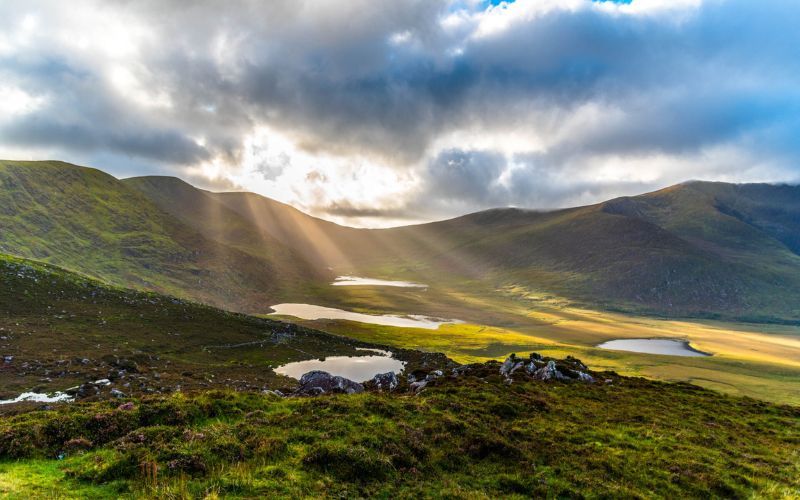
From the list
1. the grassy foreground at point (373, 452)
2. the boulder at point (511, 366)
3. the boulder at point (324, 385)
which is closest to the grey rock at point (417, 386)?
the boulder at point (324, 385)

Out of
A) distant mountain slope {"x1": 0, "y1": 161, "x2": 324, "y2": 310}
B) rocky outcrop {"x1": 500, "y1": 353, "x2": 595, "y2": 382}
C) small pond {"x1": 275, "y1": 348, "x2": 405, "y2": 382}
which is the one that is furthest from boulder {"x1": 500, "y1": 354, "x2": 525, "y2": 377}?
distant mountain slope {"x1": 0, "y1": 161, "x2": 324, "y2": 310}

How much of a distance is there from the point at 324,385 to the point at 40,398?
2589 centimetres

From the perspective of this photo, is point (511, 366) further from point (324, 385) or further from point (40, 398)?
point (40, 398)

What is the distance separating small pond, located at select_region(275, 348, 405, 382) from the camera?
6638cm

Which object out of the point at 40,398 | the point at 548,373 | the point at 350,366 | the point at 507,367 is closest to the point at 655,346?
the point at 350,366

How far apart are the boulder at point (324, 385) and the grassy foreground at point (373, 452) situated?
→ 9732 millimetres

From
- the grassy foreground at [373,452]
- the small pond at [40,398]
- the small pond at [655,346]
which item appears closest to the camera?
the grassy foreground at [373,452]

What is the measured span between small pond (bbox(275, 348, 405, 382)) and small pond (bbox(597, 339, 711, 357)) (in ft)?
376

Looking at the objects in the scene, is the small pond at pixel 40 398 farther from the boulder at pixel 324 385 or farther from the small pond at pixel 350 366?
the small pond at pixel 350 366

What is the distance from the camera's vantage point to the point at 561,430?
948 inches

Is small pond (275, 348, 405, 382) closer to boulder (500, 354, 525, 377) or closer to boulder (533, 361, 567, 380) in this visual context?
boulder (500, 354, 525, 377)

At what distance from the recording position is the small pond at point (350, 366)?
66375 mm

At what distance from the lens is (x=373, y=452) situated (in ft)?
58.0

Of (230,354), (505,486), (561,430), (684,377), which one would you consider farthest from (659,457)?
(684,377)
